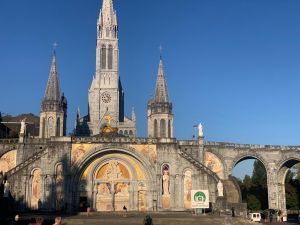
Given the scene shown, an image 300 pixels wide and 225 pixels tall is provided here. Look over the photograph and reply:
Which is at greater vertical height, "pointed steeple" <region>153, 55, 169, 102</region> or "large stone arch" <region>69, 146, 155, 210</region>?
"pointed steeple" <region>153, 55, 169, 102</region>

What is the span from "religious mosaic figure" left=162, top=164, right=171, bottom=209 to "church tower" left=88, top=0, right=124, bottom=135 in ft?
130

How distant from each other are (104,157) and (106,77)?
44.6 meters

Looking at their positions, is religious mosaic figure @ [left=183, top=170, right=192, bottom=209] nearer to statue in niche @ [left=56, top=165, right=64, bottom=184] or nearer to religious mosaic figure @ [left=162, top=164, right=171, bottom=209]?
religious mosaic figure @ [left=162, top=164, right=171, bottom=209]

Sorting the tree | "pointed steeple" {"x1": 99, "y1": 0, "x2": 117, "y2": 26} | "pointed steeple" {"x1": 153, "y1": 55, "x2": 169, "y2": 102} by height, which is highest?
"pointed steeple" {"x1": 99, "y1": 0, "x2": 117, "y2": 26}

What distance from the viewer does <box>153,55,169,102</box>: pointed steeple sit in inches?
2318

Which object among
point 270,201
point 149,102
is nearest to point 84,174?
point 149,102

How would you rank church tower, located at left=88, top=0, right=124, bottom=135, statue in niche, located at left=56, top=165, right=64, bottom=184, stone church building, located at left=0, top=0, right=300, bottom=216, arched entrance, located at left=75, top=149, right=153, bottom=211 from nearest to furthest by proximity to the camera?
1. stone church building, located at left=0, top=0, right=300, bottom=216
2. statue in niche, located at left=56, top=165, right=64, bottom=184
3. arched entrance, located at left=75, top=149, right=153, bottom=211
4. church tower, located at left=88, top=0, right=124, bottom=135

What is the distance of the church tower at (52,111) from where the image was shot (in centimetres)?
5862

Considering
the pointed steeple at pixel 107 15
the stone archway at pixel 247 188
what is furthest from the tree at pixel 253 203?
the pointed steeple at pixel 107 15

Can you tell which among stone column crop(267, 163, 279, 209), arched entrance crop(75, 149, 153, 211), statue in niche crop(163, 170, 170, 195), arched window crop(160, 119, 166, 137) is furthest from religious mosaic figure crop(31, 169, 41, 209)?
stone column crop(267, 163, 279, 209)

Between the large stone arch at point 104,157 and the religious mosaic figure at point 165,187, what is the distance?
3.90 ft

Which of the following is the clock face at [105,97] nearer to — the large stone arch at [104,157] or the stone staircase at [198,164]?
the large stone arch at [104,157]

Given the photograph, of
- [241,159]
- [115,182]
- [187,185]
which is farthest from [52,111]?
[241,159]

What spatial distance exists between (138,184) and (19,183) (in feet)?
42.0
